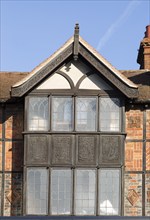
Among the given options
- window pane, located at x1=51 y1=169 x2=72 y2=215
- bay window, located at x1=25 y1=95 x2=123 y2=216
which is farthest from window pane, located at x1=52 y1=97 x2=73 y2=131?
window pane, located at x1=51 y1=169 x2=72 y2=215

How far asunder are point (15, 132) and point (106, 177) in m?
3.61

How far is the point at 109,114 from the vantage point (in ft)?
59.3

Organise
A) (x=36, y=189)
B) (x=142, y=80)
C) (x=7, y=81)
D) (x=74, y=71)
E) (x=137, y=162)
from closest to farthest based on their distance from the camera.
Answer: (x=36, y=189), (x=74, y=71), (x=137, y=162), (x=142, y=80), (x=7, y=81)

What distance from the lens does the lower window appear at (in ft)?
58.4

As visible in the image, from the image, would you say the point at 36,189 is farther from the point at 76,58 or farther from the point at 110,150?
the point at 76,58

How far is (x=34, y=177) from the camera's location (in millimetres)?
17938

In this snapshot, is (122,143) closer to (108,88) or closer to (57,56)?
(108,88)

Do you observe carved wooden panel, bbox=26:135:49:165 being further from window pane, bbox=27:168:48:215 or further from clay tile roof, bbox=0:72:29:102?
clay tile roof, bbox=0:72:29:102

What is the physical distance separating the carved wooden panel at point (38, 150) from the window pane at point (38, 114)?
365mm

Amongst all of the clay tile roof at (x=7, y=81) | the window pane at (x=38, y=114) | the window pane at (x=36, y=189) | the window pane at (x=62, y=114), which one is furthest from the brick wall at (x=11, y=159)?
the window pane at (x=62, y=114)

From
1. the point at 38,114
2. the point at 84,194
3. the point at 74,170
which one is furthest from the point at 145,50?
the point at 84,194

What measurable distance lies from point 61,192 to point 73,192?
0.41 metres

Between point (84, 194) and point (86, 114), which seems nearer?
point (84, 194)

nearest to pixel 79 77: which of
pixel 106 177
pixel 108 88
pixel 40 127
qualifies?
pixel 108 88
